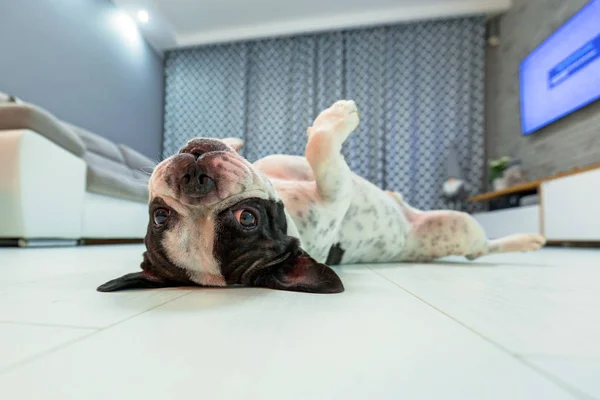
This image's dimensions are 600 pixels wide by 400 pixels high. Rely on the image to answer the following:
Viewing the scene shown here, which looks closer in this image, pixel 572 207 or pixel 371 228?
pixel 371 228

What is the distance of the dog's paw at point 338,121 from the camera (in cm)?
130

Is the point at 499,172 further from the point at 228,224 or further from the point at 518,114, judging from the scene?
the point at 228,224

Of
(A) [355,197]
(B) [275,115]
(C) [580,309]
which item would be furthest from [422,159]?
(C) [580,309]

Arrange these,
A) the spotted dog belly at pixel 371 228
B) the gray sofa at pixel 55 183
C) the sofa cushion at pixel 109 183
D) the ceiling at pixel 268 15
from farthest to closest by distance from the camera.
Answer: the ceiling at pixel 268 15 → the sofa cushion at pixel 109 183 → the gray sofa at pixel 55 183 → the spotted dog belly at pixel 371 228

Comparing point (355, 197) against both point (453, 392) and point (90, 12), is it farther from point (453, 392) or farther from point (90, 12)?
point (90, 12)

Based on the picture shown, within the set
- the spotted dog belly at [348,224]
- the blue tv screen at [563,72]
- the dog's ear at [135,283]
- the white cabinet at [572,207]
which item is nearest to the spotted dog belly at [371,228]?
the spotted dog belly at [348,224]

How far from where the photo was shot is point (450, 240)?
186 centimetres

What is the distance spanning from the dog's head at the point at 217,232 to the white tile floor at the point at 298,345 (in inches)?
3.7

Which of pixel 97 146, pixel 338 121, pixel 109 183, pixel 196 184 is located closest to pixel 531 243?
pixel 338 121

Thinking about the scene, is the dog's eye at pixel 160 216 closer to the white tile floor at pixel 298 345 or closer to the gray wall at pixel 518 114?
the white tile floor at pixel 298 345

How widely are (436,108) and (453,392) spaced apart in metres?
5.98

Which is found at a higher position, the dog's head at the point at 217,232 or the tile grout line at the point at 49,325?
the dog's head at the point at 217,232

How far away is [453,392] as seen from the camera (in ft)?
1.16

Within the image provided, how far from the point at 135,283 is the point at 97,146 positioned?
3823 mm
